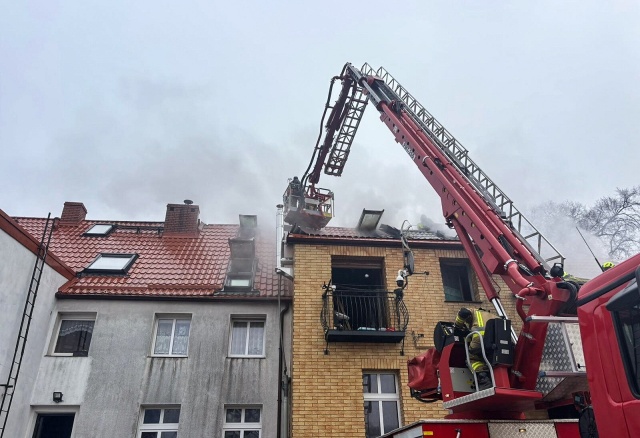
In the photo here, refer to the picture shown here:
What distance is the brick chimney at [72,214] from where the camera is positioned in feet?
52.0

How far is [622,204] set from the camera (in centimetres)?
2275

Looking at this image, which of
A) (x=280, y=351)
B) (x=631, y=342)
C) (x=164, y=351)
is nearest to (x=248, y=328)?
(x=280, y=351)

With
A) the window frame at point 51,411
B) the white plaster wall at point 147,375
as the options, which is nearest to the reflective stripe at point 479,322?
the white plaster wall at point 147,375

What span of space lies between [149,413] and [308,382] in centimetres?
341

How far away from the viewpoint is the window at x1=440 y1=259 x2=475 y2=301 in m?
11.8

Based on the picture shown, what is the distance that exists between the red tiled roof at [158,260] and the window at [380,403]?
2831 millimetres

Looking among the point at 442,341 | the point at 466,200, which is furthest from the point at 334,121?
the point at 442,341

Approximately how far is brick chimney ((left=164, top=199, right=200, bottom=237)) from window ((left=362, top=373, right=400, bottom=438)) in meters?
7.78

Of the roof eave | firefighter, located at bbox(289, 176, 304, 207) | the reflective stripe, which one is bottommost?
the reflective stripe

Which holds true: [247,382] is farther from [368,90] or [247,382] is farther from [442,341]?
[368,90]

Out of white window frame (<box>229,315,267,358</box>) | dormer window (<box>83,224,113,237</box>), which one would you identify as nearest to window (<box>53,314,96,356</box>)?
white window frame (<box>229,315,267,358</box>)

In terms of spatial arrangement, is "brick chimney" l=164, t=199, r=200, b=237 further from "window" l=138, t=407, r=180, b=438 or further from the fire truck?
the fire truck

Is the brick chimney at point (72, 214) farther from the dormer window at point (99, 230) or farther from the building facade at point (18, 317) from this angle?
the building facade at point (18, 317)

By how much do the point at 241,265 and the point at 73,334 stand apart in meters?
4.16
